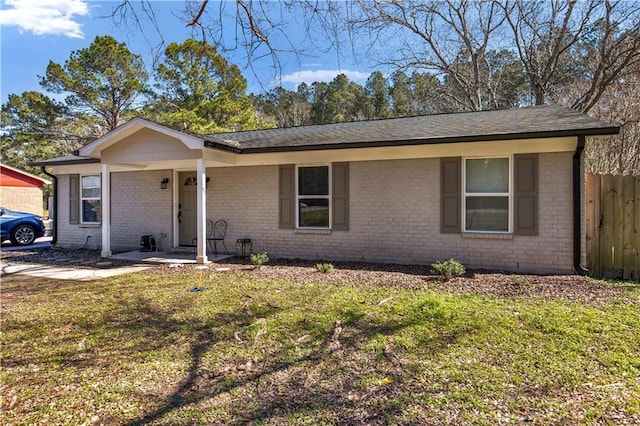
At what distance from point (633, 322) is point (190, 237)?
982cm

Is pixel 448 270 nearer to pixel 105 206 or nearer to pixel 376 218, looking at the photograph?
pixel 376 218

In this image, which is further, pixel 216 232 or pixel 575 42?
pixel 575 42

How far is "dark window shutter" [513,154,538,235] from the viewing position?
767 cm

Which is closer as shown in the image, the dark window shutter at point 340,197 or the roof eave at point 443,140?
the roof eave at point 443,140

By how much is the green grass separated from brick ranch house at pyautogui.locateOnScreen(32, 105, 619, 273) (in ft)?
7.93

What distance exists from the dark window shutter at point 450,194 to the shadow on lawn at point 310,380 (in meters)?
4.22

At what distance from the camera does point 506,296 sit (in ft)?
19.0

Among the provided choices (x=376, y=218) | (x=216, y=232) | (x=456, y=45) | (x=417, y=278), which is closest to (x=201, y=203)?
(x=216, y=232)

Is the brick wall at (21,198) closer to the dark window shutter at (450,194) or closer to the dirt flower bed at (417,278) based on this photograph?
the dirt flower bed at (417,278)

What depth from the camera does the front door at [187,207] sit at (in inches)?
440

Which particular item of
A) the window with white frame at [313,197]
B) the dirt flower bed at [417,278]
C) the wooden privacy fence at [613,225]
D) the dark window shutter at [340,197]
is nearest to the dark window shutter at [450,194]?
the dirt flower bed at [417,278]

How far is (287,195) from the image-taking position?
977 centimetres

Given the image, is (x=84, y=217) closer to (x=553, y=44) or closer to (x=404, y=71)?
(x=404, y=71)

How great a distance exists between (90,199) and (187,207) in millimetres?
3458
